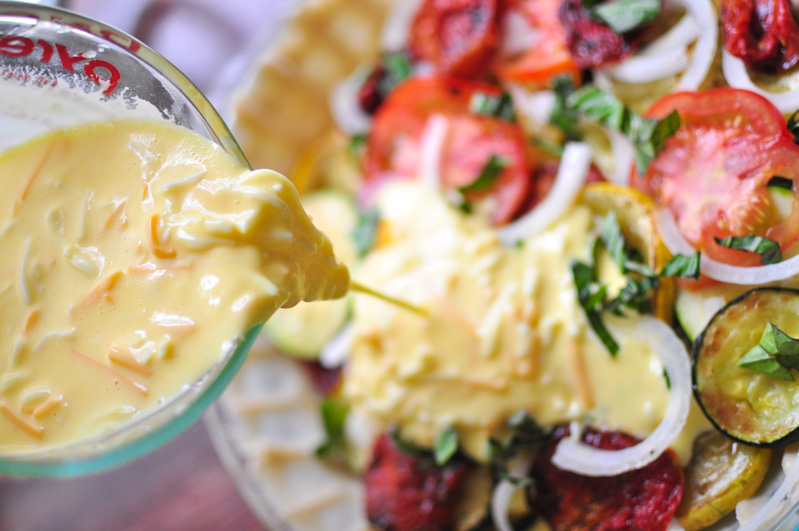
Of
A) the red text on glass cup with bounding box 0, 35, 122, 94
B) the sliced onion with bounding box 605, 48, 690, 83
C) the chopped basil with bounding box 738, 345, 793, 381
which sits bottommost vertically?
the chopped basil with bounding box 738, 345, 793, 381

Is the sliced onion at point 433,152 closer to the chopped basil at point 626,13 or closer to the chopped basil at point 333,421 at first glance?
the chopped basil at point 626,13

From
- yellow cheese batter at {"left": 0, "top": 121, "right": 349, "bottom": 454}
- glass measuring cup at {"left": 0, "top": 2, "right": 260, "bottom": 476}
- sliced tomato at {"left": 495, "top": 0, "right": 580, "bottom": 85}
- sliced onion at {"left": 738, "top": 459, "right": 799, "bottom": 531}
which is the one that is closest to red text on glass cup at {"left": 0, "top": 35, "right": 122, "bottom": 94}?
glass measuring cup at {"left": 0, "top": 2, "right": 260, "bottom": 476}

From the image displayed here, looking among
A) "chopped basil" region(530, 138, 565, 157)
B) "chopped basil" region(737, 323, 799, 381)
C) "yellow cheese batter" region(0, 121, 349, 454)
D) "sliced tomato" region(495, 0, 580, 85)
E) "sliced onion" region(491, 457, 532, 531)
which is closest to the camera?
"yellow cheese batter" region(0, 121, 349, 454)

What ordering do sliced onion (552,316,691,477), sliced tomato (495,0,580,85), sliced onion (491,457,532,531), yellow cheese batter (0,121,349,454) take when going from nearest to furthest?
1. yellow cheese batter (0,121,349,454)
2. sliced onion (552,316,691,477)
3. sliced onion (491,457,532,531)
4. sliced tomato (495,0,580,85)

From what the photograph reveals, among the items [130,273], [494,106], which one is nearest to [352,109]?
[494,106]

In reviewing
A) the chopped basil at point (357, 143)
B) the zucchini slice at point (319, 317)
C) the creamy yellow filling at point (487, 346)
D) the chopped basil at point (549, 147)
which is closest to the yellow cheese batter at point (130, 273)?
the creamy yellow filling at point (487, 346)

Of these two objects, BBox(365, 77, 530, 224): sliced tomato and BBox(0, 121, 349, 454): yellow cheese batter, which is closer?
BBox(0, 121, 349, 454): yellow cheese batter

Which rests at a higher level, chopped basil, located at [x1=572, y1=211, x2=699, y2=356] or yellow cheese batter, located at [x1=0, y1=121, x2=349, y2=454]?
yellow cheese batter, located at [x1=0, y1=121, x2=349, y2=454]

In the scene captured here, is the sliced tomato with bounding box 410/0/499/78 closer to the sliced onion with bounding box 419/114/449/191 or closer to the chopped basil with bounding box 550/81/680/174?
the sliced onion with bounding box 419/114/449/191
